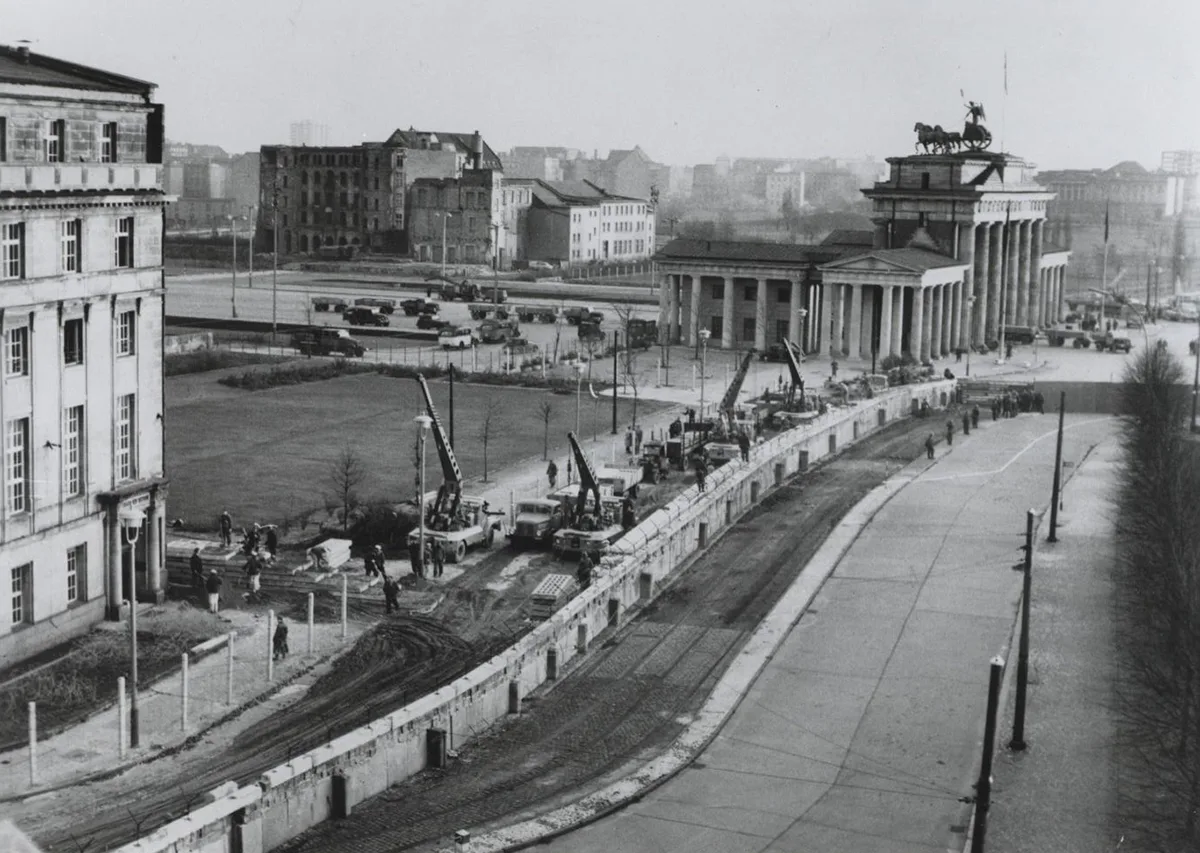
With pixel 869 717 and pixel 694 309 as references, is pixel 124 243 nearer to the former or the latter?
pixel 869 717

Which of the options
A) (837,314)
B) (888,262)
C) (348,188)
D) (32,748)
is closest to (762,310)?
(837,314)

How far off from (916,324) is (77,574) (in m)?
67.2

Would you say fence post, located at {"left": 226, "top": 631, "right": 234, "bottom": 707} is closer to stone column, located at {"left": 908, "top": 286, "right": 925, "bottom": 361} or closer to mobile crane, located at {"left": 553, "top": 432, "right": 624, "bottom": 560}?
mobile crane, located at {"left": 553, "top": 432, "right": 624, "bottom": 560}

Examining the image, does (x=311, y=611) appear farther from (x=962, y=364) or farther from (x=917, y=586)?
(x=962, y=364)

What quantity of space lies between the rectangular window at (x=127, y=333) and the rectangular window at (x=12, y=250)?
3.95 metres

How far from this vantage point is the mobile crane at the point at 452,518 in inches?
1757

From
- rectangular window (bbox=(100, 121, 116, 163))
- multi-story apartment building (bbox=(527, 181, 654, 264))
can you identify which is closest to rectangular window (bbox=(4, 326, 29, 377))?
rectangular window (bbox=(100, 121, 116, 163))

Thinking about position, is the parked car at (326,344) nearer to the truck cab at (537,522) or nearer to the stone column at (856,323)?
the stone column at (856,323)

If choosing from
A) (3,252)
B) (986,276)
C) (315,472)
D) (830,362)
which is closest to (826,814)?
(3,252)

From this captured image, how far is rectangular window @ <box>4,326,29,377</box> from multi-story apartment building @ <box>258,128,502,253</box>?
14185cm

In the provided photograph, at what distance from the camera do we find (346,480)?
48.5 m

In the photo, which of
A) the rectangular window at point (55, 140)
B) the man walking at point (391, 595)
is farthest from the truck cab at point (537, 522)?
the rectangular window at point (55, 140)

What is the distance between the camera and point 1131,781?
2864cm

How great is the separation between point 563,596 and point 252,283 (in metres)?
111
